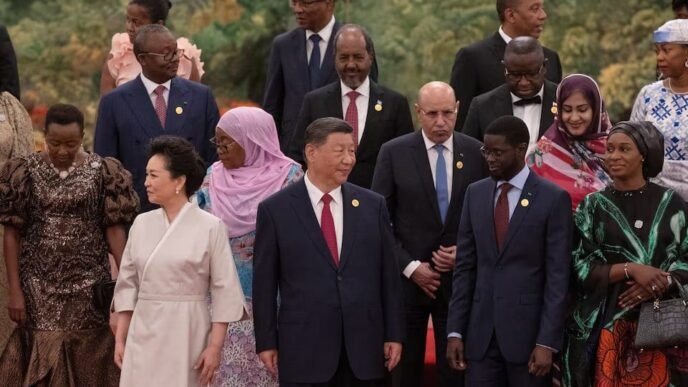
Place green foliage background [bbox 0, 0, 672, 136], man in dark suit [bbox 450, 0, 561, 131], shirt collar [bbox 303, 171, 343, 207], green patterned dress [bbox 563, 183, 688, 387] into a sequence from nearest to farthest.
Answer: shirt collar [bbox 303, 171, 343, 207]
green patterned dress [bbox 563, 183, 688, 387]
man in dark suit [bbox 450, 0, 561, 131]
green foliage background [bbox 0, 0, 672, 136]

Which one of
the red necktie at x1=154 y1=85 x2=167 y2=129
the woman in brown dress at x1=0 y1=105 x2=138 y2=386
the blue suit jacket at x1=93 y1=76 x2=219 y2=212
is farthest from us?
the red necktie at x1=154 y1=85 x2=167 y2=129

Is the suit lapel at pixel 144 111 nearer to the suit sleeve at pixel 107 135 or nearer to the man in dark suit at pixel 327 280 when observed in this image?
the suit sleeve at pixel 107 135

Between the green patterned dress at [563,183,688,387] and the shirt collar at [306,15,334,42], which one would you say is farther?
the shirt collar at [306,15,334,42]

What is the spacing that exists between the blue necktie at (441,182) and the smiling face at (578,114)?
0.74 meters

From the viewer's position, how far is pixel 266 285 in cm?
695

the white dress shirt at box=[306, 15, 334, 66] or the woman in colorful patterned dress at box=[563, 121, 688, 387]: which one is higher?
the white dress shirt at box=[306, 15, 334, 66]

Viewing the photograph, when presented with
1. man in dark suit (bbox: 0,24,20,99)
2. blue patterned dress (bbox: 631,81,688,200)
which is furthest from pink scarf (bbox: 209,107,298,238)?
blue patterned dress (bbox: 631,81,688,200)

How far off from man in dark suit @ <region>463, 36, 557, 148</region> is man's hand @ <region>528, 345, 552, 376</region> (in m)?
1.65

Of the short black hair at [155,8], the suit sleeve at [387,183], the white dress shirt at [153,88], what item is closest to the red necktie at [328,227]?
the suit sleeve at [387,183]

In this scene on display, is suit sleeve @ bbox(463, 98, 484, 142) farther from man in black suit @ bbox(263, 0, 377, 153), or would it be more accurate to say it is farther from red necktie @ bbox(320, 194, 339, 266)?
red necktie @ bbox(320, 194, 339, 266)

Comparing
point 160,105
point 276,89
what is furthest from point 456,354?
point 276,89

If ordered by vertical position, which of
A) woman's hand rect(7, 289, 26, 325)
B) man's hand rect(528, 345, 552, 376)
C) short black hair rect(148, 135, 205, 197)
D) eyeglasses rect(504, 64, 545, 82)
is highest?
eyeglasses rect(504, 64, 545, 82)

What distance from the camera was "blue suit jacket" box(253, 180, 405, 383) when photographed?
692 cm

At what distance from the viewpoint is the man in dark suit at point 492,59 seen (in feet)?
30.0
